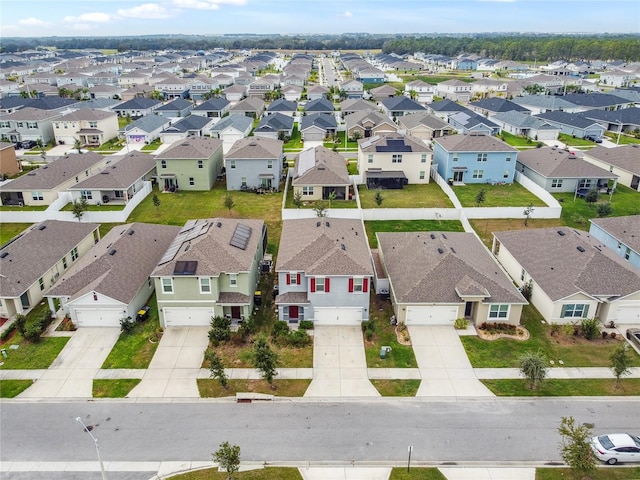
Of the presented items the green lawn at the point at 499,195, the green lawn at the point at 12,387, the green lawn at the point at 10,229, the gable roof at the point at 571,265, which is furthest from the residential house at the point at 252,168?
the green lawn at the point at 12,387

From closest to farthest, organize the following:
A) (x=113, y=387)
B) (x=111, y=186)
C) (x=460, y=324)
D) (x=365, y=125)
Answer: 1. (x=113, y=387)
2. (x=460, y=324)
3. (x=111, y=186)
4. (x=365, y=125)

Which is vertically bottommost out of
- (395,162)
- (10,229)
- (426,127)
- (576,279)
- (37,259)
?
(10,229)

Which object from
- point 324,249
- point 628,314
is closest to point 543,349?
point 628,314

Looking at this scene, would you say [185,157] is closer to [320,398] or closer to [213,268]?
[213,268]

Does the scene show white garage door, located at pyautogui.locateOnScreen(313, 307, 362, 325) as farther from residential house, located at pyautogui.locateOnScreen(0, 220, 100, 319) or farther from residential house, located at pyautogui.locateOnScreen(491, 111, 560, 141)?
residential house, located at pyautogui.locateOnScreen(491, 111, 560, 141)

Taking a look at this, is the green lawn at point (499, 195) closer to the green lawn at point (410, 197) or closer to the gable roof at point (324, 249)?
the green lawn at point (410, 197)

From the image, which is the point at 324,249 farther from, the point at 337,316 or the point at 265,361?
the point at 265,361
